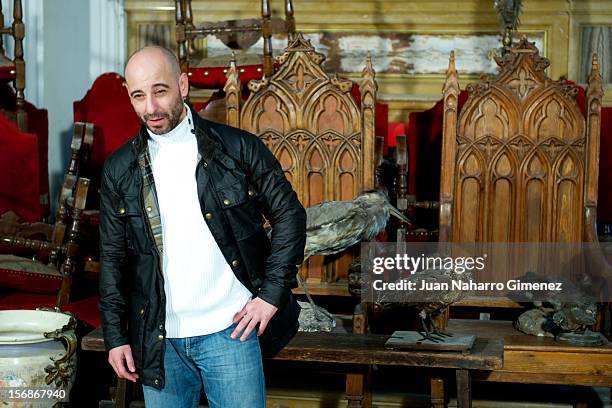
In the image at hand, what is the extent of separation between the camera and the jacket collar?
2381 millimetres

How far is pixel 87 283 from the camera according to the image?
473cm

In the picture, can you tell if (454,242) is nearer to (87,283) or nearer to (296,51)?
(296,51)

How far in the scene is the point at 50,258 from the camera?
14.2 ft

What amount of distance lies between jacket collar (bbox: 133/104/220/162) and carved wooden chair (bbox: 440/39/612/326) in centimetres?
205

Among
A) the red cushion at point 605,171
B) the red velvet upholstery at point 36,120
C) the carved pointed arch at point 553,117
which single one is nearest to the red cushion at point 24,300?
the red velvet upholstery at point 36,120

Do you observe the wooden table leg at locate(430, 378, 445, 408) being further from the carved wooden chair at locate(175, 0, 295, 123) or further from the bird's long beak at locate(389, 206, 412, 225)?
the carved wooden chair at locate(175, 0, 295, 123)

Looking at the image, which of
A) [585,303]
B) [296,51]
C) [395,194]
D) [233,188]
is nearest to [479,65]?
[395,194]

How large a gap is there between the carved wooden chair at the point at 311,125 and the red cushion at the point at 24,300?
3.77ft

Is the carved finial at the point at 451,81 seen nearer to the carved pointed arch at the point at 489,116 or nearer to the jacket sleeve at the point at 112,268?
the carved pointed arch at the point at 489,116

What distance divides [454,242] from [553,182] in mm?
519

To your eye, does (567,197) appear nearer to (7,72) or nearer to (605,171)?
(605,171)

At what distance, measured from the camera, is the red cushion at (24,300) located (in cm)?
417

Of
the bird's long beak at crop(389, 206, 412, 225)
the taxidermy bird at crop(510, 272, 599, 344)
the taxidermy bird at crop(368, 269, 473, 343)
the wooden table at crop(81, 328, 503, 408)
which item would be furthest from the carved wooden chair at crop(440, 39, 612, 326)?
the wooden table at crop(81, 328, 503, 408)

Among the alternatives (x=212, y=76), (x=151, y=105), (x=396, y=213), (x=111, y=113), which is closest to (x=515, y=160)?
(x=396, y=213)
